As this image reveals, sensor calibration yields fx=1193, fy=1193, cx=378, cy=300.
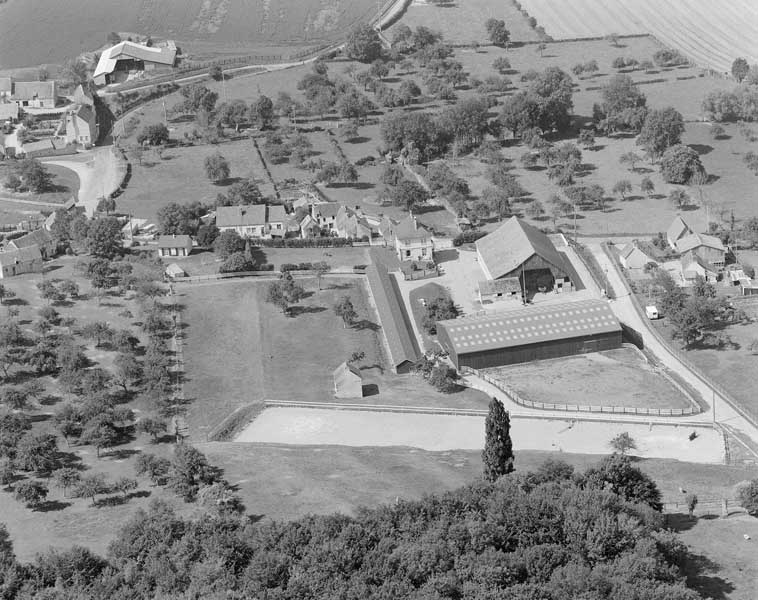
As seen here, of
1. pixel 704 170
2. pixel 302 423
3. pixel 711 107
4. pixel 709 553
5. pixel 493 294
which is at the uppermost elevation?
pixel 711 107

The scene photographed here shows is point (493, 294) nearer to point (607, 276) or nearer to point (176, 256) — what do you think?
point (607, 276)

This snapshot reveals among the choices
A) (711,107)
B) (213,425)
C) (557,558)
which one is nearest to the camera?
(557,558)

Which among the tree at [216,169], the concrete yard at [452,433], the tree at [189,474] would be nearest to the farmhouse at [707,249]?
the concrete yard at [452,433]

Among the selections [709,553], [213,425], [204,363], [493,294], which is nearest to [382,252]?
[493,294]

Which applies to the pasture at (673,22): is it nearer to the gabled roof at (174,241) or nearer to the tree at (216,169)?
the tree at (216,169)

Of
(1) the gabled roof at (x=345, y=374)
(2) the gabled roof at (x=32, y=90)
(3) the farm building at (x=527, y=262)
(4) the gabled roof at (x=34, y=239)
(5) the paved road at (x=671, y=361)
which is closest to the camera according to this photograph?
(5) the paved road at (x=671, y=361)

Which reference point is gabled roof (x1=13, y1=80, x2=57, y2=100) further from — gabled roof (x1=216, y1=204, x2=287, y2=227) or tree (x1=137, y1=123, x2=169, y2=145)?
gabled roof (x1=216, y1=204, x2=287, y2=227)
